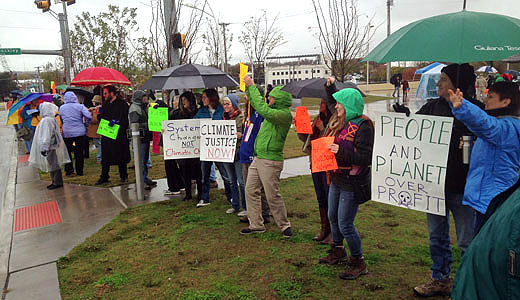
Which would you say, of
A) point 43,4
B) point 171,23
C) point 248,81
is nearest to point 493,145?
point 248,81

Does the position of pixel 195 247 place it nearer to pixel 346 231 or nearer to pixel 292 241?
pixel 292 241

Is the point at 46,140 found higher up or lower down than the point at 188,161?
higher up

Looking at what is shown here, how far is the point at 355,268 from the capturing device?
4043 mm

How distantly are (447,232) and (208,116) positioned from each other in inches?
172

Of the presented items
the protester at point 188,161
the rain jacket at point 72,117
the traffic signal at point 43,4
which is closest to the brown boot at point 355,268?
the protester at point 188,161

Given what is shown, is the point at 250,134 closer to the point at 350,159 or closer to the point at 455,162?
the point at 350,159

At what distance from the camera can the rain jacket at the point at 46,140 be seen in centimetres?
814

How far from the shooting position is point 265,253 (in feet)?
15.7

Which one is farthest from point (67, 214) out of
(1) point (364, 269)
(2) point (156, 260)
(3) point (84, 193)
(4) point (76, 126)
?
(1) point (364, 269)

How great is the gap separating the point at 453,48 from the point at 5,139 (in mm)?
23051

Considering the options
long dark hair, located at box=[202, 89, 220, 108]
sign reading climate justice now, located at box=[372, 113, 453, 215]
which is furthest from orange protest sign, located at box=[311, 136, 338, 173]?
long dark hair, located at box=[202, 89, 220, 108]

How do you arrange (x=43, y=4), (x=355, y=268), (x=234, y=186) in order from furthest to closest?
(x=43, y=4) < (x=234, y=186) < (x=355, y=268)

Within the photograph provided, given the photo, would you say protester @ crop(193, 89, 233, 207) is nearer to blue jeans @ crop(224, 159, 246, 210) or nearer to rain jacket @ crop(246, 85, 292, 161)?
blue jeans @ crop(224, 159, 246, 210)

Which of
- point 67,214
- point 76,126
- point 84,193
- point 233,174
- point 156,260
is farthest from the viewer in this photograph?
point 76,126
